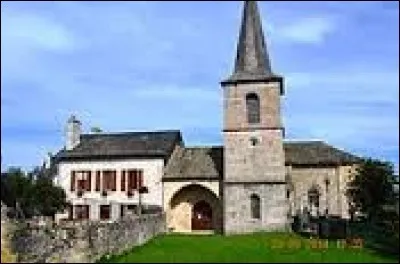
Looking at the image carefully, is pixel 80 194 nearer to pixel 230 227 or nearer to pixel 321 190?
pixel 230 227

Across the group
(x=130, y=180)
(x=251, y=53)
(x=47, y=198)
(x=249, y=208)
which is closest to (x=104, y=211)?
(x=130, y=180)

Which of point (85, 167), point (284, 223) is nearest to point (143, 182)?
point (85, 167)

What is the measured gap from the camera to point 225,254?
25672mm

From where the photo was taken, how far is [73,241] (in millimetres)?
22625

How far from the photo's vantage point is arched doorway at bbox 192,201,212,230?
43.9 m

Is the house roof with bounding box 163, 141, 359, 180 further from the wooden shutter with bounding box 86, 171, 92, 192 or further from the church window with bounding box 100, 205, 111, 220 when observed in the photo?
the wooden shutter with bounding box 86, 171, 92, 192

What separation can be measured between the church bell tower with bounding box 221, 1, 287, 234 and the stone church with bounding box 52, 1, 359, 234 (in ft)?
0.19

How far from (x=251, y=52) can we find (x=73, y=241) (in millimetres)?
22900

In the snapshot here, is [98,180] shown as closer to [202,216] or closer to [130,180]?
[130,180]

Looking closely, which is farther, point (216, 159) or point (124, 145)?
point (124, 145)

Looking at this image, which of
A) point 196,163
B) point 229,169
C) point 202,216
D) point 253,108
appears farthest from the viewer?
point 196,163

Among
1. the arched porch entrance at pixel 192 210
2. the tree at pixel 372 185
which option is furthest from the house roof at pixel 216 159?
the tree at pixel 372 185

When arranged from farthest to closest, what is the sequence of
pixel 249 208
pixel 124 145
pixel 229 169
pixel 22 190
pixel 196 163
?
pixel 124 145 → pixel 196 163 → pixel 229 169 → pixel 249 208 → pixel 22 190

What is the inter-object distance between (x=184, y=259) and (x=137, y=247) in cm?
630
